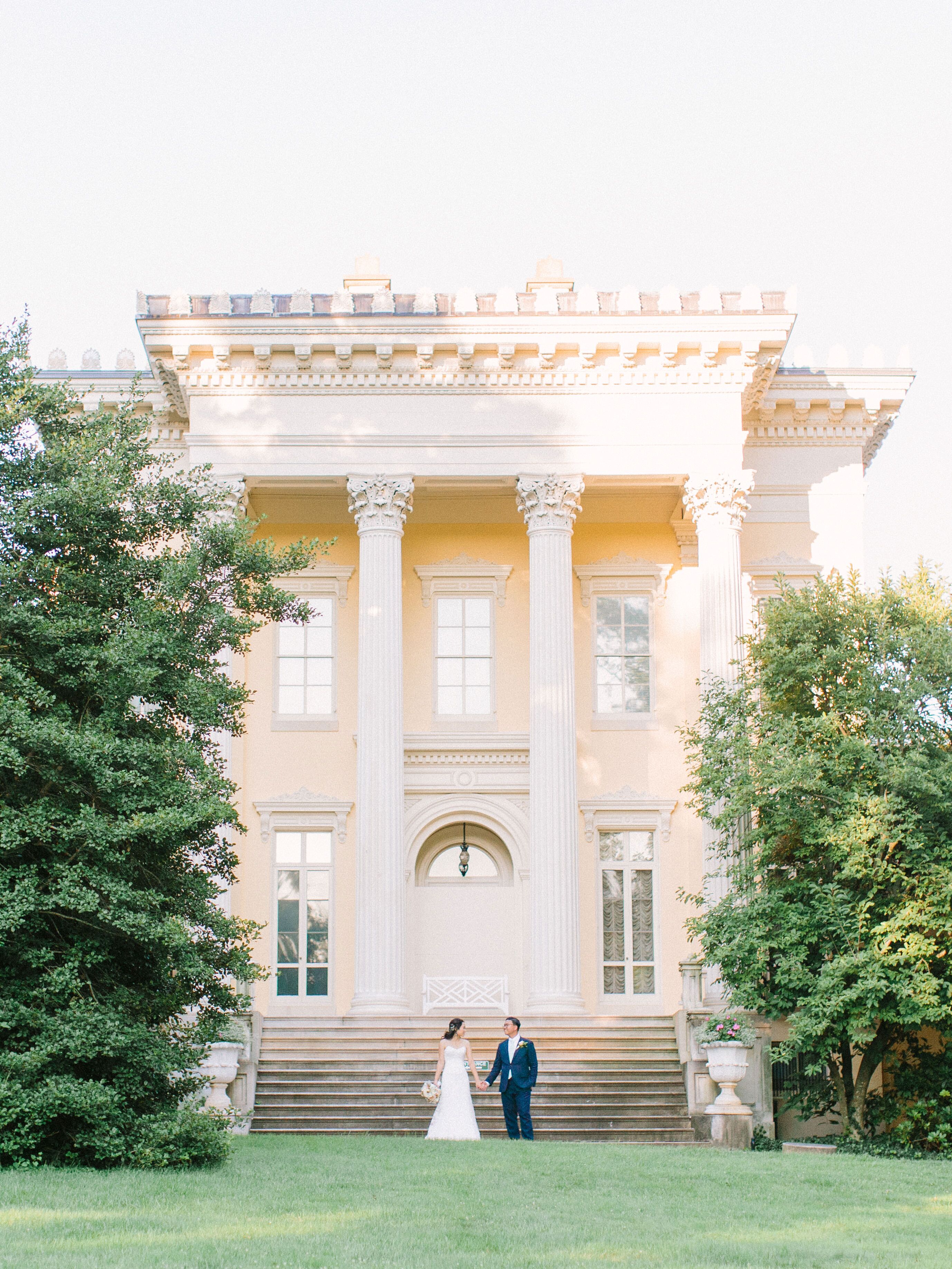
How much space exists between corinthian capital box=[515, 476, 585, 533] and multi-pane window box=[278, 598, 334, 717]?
4.35 m

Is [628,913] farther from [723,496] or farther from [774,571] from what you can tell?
[723,496]

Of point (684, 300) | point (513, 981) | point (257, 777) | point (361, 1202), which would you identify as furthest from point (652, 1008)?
point (361, 1202)

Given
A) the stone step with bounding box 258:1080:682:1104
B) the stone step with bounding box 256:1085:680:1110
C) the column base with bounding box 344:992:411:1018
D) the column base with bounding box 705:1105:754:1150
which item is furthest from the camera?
the column base with bounding box 344:992:411:1018

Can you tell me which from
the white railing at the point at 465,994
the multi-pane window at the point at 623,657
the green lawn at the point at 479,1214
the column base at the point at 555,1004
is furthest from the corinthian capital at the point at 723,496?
the green lawn at the point at 479,1214

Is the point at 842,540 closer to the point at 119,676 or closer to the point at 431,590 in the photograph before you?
the point at 431,590

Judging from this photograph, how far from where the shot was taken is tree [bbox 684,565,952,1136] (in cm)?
1788

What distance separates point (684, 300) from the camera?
81.0 ft

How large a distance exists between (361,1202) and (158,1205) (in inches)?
56.3

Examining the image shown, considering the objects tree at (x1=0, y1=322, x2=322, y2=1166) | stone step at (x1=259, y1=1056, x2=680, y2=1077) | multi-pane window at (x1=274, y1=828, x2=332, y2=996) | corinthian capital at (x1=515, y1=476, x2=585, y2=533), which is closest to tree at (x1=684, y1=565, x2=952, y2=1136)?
stone step at (x1=259, y1=1056, x2=680, y2=1077)

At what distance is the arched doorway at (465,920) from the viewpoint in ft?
83.5

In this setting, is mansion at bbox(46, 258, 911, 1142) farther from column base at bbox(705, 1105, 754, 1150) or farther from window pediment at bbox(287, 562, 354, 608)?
column base at bbox(705, 1105, 754, 1150)

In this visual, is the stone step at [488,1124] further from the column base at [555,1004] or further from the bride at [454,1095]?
the column base at [555,1004]

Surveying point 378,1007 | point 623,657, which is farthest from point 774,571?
point 378,1007

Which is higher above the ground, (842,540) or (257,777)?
(842,540)
